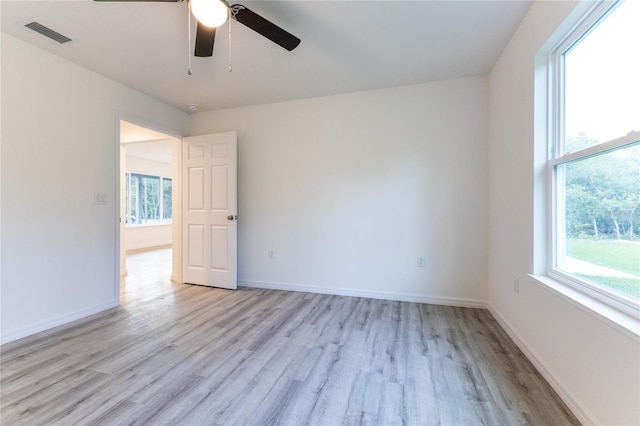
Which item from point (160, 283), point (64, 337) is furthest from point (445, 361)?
point (160, 283)

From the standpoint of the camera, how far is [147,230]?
719 cm

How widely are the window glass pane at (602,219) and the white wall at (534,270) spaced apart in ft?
0.50

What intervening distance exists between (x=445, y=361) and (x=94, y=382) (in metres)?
2.35

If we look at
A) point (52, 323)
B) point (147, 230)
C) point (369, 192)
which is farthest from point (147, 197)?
point (369, 192)

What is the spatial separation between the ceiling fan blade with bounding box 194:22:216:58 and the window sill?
8.84ft

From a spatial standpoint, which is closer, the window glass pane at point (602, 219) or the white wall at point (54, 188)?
the window glass pane at point (602, 219)

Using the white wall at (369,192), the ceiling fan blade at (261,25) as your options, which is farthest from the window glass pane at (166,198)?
the ceiling fan blade at (261,25)

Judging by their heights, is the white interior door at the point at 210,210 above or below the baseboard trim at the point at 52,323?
above

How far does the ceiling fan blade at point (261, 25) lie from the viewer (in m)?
1.67

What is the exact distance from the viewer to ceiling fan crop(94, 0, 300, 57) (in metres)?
1.50

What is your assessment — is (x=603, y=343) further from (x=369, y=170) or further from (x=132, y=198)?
(x=132, y=198)

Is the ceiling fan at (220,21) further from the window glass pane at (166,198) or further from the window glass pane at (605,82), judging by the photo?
the window glass pane at (166,198)

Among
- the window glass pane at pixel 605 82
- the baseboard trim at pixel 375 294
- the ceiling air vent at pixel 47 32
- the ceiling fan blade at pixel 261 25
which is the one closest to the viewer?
the window glass pane at pixel 605 82

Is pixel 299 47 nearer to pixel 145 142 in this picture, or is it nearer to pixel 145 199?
pixel 145 142
